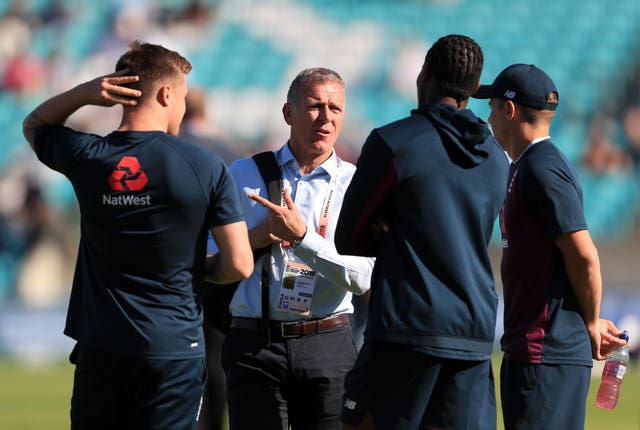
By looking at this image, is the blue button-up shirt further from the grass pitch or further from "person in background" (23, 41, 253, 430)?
the grass pitch

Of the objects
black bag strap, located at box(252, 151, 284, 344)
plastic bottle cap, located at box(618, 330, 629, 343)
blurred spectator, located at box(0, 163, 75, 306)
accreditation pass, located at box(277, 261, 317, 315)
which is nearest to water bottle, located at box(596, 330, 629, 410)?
plastic bottle cap, located at box(618, 330, 629, 343)

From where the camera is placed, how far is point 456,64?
13.4 ft

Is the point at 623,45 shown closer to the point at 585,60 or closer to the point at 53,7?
the point at 585,60

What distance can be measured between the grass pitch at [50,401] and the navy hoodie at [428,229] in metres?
5.39

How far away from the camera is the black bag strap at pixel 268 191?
5.00m

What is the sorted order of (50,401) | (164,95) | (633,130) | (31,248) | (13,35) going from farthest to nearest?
(13,35) < (633,130) < (31,248) < (50,401) < (164,95)

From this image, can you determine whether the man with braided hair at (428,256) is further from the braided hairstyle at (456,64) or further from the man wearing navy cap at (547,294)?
the man wearing navy cap at (547,294)

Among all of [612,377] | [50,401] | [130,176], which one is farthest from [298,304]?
[50,401]

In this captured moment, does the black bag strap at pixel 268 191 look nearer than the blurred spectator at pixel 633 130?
Yes

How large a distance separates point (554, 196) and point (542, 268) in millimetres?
309

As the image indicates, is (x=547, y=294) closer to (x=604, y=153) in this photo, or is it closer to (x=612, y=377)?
(x=612, y=377)

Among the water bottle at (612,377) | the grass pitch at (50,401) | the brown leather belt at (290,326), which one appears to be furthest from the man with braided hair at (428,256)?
the grass pitch at (50,401)

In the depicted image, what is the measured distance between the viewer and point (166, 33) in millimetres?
21438

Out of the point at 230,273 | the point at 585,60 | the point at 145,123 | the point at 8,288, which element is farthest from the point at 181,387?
the point at 585,60
